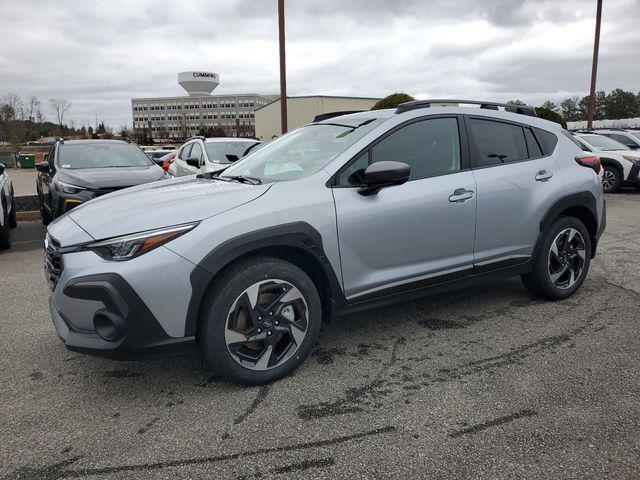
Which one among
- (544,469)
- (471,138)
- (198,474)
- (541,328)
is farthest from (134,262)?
(541,328)

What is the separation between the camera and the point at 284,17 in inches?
503

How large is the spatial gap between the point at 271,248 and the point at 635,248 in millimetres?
5607

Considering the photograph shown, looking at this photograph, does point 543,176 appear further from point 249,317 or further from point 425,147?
point 249,317

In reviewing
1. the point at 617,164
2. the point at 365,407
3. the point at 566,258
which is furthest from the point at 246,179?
the point at 617,164

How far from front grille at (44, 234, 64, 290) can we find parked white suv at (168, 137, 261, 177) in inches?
211

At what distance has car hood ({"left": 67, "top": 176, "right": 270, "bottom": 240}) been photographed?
8.93 feet

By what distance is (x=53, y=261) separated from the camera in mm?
2943

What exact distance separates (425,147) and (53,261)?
2567 millimetres

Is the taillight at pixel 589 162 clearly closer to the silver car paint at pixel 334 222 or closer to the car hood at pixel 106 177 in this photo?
the silver car paint at pixel 334 222

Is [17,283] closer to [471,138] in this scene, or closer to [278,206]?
[278,206]

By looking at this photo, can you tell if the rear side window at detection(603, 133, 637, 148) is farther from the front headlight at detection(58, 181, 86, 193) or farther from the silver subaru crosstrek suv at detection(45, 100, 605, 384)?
the front headlight at detection(58, 181, 86, 193)

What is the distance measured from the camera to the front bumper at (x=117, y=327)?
2549 mm

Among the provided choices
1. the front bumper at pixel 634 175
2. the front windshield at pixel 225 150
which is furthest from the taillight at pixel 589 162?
the front bumper at pixel 634 175

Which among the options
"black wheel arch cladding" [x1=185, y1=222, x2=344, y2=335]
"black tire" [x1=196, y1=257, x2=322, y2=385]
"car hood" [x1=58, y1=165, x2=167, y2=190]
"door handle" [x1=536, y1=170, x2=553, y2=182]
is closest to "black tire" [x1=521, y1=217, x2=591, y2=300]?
"door handle" [x1=536, y1=170, x2=553, y2=182]
